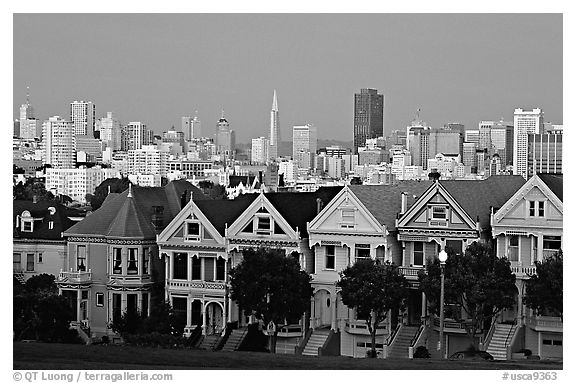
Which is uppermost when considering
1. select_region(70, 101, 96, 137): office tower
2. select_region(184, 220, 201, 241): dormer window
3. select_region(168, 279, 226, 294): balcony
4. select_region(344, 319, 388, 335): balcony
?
select_region(70, 101, 96, 137): office tower

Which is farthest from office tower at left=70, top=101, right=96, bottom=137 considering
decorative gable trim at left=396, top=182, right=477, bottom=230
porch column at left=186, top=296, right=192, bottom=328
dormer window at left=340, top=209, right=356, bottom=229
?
decorative gable trim at left=396, top=182, right=477, bottom=230

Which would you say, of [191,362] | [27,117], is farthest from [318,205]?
[27,117]

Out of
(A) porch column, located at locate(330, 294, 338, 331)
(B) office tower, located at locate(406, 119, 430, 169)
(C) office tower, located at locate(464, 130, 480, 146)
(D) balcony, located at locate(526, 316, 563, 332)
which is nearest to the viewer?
(D) balcony, located at locate(526, 316, 563, 332)

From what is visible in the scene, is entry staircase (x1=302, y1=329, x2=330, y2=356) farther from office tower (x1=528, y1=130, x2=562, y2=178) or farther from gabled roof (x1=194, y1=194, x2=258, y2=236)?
office tower (x1=528, y1=130, x2=562, y2=178)

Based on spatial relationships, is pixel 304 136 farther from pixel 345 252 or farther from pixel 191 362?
pixel 191 362

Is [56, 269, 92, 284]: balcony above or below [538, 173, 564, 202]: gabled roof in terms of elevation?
below

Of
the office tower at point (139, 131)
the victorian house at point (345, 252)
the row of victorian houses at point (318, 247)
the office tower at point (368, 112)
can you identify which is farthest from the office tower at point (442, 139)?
the office tower at point (139, 131)
